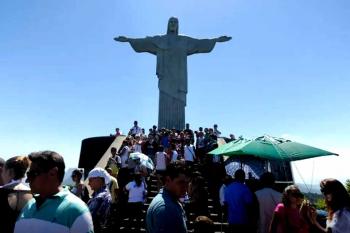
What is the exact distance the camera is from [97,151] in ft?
61.3

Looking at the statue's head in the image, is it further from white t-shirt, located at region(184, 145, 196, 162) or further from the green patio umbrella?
the green patio umbrella

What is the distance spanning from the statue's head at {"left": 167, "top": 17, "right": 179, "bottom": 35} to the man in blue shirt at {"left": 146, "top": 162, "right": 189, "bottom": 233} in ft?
65.1

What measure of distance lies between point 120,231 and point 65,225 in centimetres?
645

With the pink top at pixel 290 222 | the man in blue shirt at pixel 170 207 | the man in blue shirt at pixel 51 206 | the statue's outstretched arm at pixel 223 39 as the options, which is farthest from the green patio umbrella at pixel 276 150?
the statue's outstretched arm at pixel 223 39

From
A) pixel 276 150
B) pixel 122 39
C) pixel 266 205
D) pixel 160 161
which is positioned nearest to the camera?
pixel 266 205

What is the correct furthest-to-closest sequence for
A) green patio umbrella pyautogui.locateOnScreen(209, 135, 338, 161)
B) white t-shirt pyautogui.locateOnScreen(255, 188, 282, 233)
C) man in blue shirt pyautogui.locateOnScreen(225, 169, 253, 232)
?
green patio umbrella pyautogui.locateOnScreen(209, 135, 338, 161) < man in blue shirt pyautogui.locateOnScreen(225, 169, 253, 232) < white t-shirt pyautogui.locateOnScreen(255, 188, 282, 233)

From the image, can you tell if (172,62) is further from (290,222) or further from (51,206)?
(51,206)

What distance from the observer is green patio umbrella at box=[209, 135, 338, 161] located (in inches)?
274

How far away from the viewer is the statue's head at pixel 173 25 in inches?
871

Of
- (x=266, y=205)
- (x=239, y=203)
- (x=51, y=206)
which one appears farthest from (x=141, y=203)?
(x=51, y=206)

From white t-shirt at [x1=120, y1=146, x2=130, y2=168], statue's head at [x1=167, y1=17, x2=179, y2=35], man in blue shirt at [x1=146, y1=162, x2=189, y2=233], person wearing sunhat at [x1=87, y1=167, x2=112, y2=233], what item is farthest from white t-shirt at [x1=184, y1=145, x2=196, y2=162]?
statue's head at [x1=167, y1=17, x2=179, y2=35]

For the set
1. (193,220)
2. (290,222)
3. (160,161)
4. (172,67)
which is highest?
(172,67)

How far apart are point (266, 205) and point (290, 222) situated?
90 cm

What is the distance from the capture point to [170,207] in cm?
273
